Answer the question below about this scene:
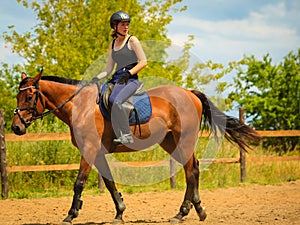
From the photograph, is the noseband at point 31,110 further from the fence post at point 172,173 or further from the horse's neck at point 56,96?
the fence post at point 172,173

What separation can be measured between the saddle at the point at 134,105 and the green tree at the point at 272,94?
17704 mm

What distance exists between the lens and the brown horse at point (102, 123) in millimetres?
6738

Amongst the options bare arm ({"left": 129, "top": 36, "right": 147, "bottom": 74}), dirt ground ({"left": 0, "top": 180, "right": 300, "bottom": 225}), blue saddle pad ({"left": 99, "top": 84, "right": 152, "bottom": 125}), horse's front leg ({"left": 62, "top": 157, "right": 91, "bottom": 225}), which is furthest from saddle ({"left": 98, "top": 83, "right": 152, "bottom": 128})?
dirt ground ({"left": 0, "top": 180, "right": 300, "bottom": 225})

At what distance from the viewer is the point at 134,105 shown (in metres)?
7.18

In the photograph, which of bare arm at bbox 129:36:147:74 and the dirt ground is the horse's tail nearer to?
the dirt ground

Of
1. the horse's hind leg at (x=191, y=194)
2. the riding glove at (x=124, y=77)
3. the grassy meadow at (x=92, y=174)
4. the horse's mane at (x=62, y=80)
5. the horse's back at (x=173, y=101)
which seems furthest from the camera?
the grassy meadow at (x=92, y=174)

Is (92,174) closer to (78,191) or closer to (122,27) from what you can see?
(78,191)

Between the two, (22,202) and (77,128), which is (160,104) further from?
(22,202)

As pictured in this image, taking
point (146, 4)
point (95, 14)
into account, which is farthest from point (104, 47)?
point (146, 4)

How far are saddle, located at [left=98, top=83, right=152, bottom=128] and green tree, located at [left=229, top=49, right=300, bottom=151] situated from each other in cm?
1770

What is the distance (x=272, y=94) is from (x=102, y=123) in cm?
2067

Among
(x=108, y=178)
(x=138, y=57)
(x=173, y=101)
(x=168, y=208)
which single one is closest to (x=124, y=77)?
(x=138, y=57)

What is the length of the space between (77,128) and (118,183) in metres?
5.59

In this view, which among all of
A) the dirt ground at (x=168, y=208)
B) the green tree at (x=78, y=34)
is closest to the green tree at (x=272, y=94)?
the green tree at (x=78, y=34)
